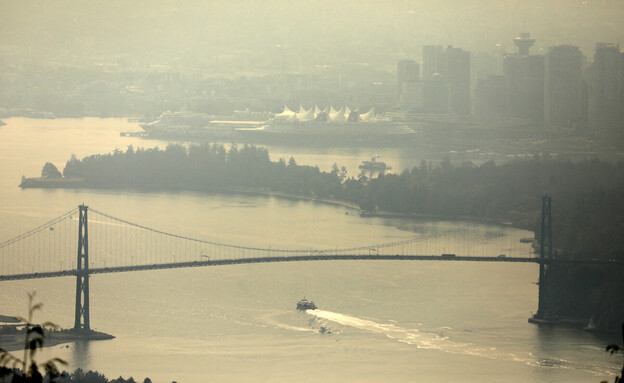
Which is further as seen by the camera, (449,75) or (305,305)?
(449,75)

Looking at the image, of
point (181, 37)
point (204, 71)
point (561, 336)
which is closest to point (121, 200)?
point (561, 336)

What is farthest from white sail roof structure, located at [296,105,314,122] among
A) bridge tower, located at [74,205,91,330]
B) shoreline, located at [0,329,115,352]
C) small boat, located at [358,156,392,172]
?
shoreline, located at [0,329,115,352]

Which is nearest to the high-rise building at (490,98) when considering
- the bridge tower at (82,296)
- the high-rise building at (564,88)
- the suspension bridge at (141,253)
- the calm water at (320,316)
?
the high-rise building at (564,88)

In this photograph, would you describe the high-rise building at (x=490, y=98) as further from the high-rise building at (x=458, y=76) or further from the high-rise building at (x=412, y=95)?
the high-rise building at (x=412, y=95)

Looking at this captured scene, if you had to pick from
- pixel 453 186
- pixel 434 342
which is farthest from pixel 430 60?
pixel 434 342

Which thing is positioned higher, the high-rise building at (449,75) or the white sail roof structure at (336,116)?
the high-rise building at (449,75)

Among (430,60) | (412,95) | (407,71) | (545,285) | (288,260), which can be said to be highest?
(430,60)

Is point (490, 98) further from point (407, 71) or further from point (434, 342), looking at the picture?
point (434, 342)
